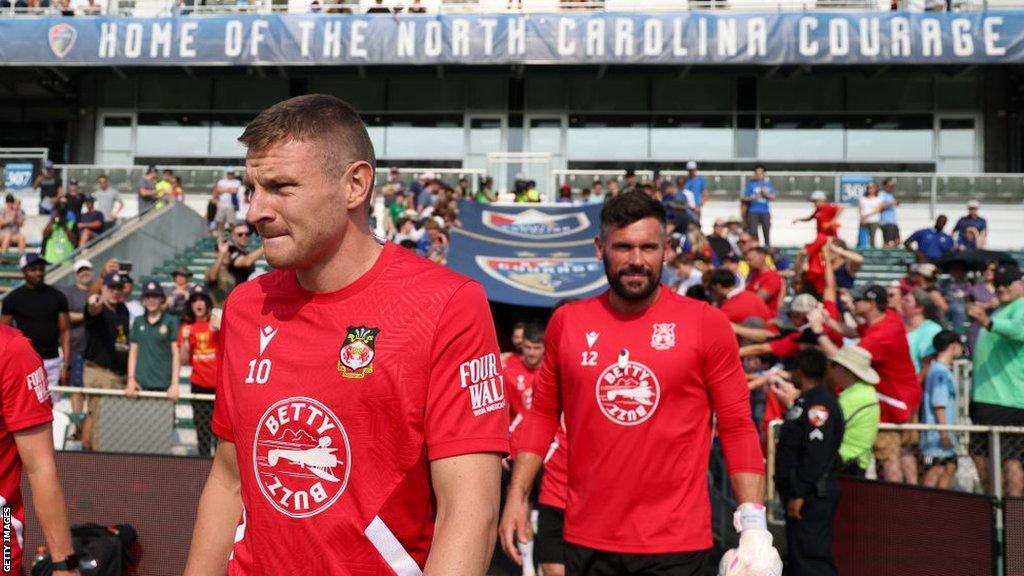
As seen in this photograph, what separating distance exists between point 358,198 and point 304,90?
28.6m

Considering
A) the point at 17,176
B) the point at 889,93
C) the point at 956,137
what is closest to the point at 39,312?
the point at 17,176

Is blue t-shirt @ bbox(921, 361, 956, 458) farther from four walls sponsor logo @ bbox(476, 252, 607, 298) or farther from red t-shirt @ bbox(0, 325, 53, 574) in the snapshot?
red t-shirt @ bbox(0, 325, 53, 574)

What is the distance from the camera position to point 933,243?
1719cm

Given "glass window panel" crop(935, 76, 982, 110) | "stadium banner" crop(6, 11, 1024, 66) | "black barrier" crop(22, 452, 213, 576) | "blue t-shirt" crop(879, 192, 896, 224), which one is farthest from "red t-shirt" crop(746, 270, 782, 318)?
"glass window panel" crop(935, 76, 982, 110)

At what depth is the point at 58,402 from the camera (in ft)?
29.2

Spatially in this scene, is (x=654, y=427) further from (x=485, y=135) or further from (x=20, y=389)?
(x=485, y=135)

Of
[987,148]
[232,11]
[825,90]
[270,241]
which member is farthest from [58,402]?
[987,148]

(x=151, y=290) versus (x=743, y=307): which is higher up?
(x=151, y=290)

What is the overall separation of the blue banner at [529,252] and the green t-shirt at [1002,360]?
5.14m

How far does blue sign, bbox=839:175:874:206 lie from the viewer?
23641 mm

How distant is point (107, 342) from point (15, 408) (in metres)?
7.36

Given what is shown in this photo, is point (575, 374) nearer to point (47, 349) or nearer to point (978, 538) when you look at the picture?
point (978, 538)

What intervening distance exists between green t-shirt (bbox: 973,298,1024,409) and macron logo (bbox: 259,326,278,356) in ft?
23.2

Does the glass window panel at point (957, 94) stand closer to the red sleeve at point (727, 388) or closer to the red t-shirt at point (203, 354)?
the red t-shirt at point (203, 354)
